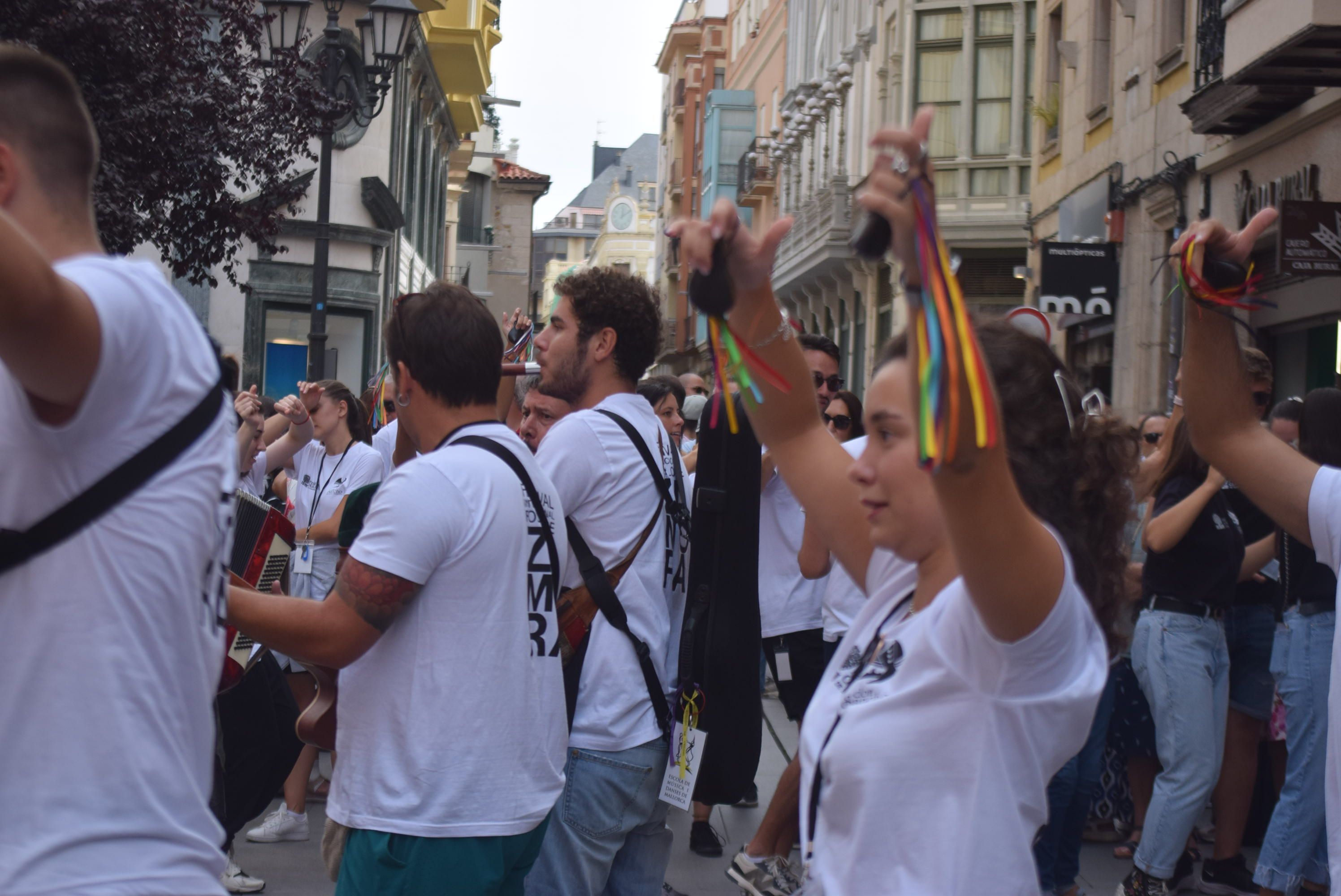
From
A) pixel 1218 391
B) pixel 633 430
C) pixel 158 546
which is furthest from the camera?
pixel 633 430

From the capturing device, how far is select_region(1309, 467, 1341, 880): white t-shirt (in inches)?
142

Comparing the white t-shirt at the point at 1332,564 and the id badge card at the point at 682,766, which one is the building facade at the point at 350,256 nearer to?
the id badge card at the point at 682,766

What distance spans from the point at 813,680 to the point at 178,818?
17.4ft

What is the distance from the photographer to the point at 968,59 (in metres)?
26.1

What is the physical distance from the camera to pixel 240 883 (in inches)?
246

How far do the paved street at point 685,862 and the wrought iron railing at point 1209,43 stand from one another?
864 centimetres

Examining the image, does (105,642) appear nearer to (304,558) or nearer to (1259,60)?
(304,558)

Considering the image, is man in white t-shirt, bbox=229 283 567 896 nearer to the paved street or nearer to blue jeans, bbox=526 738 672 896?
blue jeans, bbox=526 738 672 896

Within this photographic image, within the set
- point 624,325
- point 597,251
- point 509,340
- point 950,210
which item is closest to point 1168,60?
point 950,210

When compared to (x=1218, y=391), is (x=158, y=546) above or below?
below

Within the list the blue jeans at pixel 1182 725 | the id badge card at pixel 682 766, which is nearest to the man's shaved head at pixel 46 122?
the id badge card at pixel 682 766

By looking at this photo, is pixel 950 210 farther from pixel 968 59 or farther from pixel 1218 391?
pixel 1218 391

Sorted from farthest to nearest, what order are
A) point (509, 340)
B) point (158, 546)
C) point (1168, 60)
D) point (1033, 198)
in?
point (1033, 198) → point (1168, 60) → point (509, 340) → point (158, 546)

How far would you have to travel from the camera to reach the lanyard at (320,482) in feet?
25.6
